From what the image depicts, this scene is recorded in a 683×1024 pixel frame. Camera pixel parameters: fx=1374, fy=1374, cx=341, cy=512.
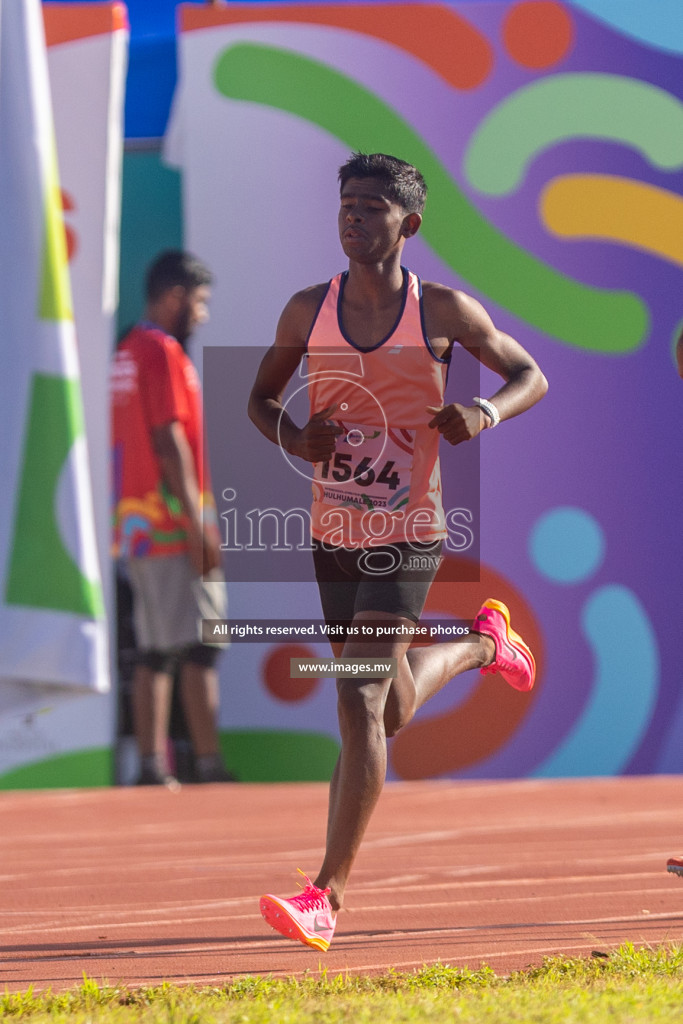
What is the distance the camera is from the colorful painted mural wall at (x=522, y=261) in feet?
28.4

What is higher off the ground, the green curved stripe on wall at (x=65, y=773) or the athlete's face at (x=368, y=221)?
the athlete's face at (x=368, y=221)

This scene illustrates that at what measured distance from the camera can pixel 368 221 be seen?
4.09 metres

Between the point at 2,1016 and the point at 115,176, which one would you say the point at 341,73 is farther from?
the point at 2,1016

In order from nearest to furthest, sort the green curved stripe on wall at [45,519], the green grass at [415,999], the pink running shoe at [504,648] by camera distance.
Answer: the green grass at [415,999] → the pink running shoe at [504,648] → the green curved stripe on wall at [45,519]

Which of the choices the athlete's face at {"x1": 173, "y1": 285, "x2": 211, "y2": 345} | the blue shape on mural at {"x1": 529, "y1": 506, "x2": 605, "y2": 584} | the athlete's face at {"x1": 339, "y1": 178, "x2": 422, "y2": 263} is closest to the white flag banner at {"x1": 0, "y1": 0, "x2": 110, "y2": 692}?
the athlete's face at {"x1": 173, "y1": 285, "x2": 211, "y2": 345}

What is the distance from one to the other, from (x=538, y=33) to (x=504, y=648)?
5459mm

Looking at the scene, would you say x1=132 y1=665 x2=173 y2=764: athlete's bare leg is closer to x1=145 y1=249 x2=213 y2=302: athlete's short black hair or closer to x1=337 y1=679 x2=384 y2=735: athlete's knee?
x1=145 y1=249 x2=213 y2=302: athlete's short black hair

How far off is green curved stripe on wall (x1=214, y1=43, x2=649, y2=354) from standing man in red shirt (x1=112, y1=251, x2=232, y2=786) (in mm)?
1257

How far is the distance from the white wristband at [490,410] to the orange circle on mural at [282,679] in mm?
4790

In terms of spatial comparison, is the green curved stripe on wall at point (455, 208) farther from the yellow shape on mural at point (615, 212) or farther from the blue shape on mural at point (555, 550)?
the blue shape on mural at point (555, 550)

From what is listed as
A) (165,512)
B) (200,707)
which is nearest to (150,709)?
(200,707)

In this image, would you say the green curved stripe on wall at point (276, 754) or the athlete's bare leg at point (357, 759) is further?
the green curved stripe on wall at point (276, 754)

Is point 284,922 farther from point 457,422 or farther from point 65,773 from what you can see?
point 65,773

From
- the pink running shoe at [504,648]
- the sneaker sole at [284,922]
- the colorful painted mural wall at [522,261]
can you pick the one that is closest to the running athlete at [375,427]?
the sneaker sole at [284,922]
